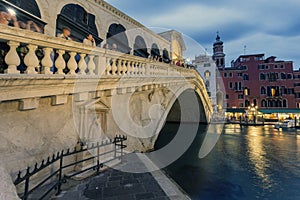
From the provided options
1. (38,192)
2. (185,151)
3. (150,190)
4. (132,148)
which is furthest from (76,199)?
(185,151)

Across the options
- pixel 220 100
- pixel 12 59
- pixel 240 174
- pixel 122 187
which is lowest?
pixel 240 174

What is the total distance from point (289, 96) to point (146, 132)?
28.9 metres

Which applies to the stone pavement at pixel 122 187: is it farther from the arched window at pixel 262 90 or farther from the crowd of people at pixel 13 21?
the arched window at pixel 262 90

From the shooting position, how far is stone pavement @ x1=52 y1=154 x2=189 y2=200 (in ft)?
10.2

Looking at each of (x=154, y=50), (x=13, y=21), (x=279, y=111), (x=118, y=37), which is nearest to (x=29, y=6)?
(x=13, y=21)

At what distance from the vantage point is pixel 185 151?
10.3 m

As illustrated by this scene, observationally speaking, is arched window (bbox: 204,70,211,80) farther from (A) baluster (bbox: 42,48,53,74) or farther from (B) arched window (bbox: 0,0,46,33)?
(A) baluster (bbox: 42,48,53,74)

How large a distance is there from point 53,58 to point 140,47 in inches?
287

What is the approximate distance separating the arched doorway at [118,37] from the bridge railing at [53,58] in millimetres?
3472

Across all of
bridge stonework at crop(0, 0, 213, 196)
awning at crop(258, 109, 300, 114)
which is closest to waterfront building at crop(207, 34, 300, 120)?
awning at crop(258, 109, 300, 114)

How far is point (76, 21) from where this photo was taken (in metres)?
6.25

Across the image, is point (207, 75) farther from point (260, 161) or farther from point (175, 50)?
point (260, 161)

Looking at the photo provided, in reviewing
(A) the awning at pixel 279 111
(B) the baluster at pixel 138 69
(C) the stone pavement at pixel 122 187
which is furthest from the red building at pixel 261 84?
(C) the stone pavement at pixel 122 187

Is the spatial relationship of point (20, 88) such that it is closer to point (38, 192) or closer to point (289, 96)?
point (38, 192)
